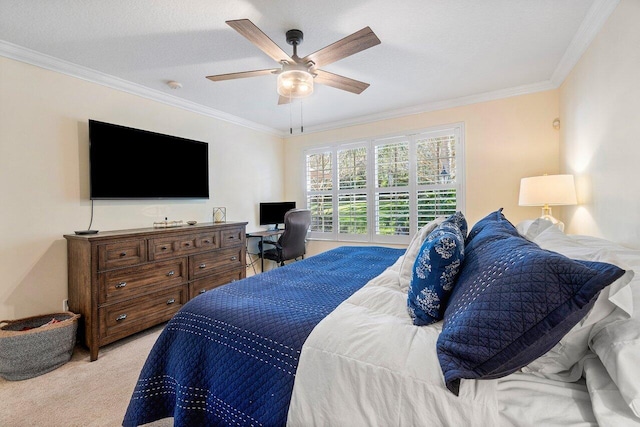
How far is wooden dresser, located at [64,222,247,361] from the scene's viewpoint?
226cm

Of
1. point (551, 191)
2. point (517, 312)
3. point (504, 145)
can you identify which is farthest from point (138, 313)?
point (504, 145)

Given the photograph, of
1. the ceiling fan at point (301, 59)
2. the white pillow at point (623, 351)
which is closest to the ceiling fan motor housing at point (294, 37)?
the ceiling fan at point (301, 59)

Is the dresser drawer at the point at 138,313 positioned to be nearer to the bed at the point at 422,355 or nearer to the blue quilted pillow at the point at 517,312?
the bed at the point at 422,355

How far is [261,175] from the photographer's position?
4.58m

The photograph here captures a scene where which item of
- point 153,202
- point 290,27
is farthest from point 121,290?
point 290,27

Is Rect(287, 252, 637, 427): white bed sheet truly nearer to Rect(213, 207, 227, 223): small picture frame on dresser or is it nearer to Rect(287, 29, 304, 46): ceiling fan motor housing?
Rect(287, 29, 304, 46): ceiling fan motor housing

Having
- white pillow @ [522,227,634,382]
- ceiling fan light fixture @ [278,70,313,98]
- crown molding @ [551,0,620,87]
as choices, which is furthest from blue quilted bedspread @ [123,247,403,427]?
crown molding @ [551,0,620,87]

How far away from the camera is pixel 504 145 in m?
3.31

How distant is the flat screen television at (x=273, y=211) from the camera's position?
14.7ft

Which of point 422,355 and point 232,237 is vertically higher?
point 232,237

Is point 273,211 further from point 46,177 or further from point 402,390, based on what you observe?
point 402,390

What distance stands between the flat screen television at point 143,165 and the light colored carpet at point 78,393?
1453 mm

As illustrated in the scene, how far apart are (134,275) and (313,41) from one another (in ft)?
8.25

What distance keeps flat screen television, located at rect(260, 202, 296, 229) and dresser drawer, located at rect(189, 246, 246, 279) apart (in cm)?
97
